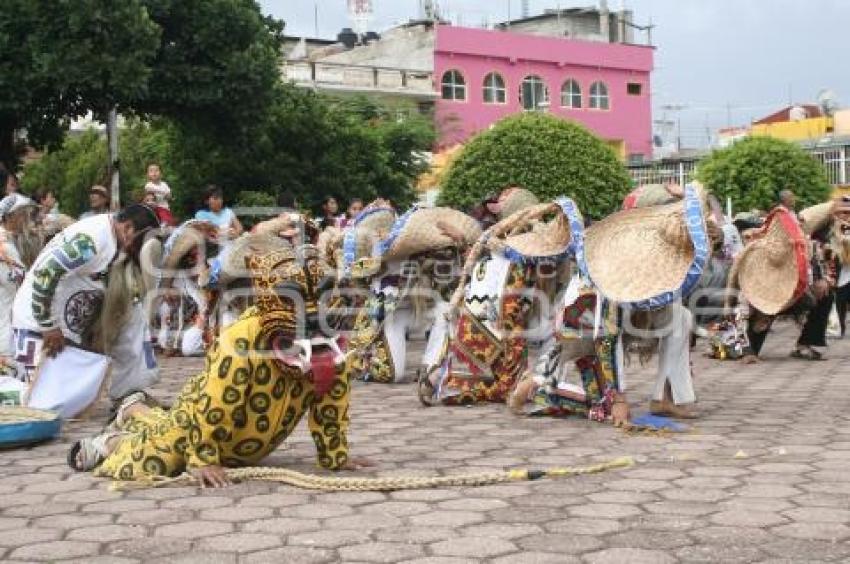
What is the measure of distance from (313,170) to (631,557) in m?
20.2

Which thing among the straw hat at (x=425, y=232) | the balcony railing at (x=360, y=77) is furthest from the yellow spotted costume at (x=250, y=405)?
the balcony railing at (x=360, y=77)

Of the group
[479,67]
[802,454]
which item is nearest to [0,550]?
[802,454]

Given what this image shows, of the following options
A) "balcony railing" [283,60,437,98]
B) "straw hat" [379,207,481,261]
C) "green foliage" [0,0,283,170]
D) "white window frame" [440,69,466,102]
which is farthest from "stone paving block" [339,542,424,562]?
"white window frame" [440,69,466,102]

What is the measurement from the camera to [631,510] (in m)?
4.48

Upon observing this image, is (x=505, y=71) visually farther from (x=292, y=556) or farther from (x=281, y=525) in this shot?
(x=292, y=556)

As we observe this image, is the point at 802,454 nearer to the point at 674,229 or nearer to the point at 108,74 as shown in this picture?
the point at 674,229

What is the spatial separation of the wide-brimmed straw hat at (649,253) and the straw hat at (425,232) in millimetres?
2172

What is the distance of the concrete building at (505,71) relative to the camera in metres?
41.4

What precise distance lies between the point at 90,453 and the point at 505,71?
4223 centimetres

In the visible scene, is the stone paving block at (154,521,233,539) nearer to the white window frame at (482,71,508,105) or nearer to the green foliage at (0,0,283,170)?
the green foliage at (0,0,283,170)

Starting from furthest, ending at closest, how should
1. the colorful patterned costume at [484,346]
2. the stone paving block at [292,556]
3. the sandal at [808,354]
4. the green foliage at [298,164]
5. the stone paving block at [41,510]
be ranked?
the green foliage at [298,164]
the sandal at [808,354]
the colorful patterned costume at [484,346]
the stone paving block at [41,510]
the stone paving block at [292,556]

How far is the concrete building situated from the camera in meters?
41.4

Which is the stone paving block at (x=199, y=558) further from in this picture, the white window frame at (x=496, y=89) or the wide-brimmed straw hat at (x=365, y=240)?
the white window frame at (x=496, y=89)

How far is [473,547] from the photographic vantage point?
3.97 meters
